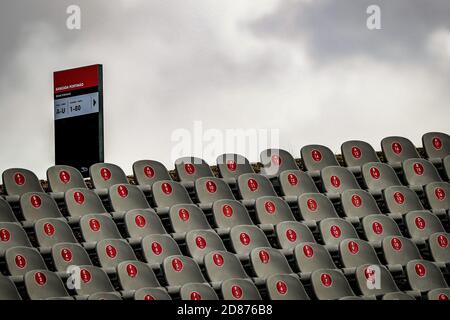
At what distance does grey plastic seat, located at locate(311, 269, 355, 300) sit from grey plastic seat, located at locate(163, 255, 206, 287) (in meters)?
0.73

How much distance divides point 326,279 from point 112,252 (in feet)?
4.62

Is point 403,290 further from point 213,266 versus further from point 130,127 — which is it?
point 130,127

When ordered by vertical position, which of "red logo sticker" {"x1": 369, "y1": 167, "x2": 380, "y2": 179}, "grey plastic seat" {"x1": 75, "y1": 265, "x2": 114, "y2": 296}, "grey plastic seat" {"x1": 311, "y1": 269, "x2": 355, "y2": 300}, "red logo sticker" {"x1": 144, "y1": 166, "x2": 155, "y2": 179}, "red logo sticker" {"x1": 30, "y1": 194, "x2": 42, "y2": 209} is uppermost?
"red logo sticker" {"x1": 144, "y1": 166, "x2": 155, "y2": 179}

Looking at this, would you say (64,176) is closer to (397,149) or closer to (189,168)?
(189,168)

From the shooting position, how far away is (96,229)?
8680 millimetres

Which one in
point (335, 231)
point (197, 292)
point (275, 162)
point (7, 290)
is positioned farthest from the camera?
point (275, 162)

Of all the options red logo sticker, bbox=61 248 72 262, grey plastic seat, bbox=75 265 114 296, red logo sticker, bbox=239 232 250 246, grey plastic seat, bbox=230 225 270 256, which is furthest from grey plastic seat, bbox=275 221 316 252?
red logo sticker, bbox=61 248 72 262

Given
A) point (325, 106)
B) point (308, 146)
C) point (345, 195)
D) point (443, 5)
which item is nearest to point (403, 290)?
point (345, 195)

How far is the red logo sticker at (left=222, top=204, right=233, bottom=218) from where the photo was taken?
9.16 meters

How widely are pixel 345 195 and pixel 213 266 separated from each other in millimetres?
1492

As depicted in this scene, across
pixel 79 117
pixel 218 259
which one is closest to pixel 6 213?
pixel 79 117

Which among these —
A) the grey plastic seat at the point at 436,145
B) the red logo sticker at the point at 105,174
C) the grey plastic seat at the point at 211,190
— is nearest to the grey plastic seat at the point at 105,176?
the red logo sticker at the point at 105,174

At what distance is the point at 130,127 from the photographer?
35.3ft

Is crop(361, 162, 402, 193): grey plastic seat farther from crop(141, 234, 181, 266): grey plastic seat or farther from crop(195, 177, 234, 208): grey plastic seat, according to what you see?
crop(141, 234, 181, 266): grey plastic seat
